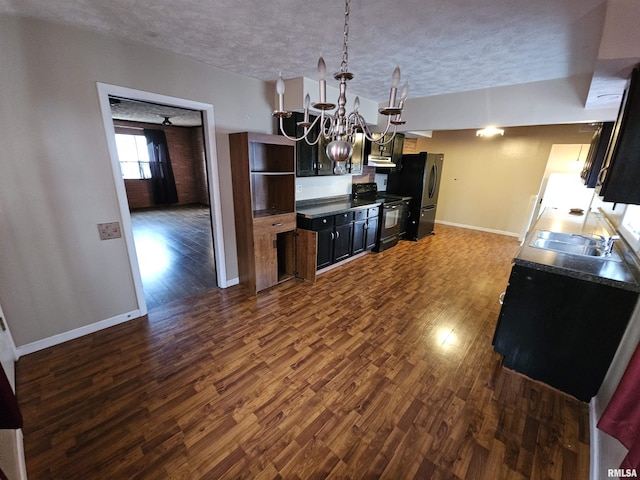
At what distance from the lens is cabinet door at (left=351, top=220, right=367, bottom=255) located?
4056 millimetres

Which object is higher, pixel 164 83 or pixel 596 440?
pixel 164 83

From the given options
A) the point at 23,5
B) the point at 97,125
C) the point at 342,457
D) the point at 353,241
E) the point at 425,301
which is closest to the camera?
the point at 342,457

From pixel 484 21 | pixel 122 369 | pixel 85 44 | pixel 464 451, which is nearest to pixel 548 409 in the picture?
pixel 464 451

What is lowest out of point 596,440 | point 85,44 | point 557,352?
point 596,440

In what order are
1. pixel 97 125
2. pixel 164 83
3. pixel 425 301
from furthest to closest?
pixel 425 301, pixel 164 83, pixel 97 125

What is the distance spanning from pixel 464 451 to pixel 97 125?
3.47 meters

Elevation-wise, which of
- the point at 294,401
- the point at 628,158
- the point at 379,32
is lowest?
the point at 294,401

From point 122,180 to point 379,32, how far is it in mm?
2497

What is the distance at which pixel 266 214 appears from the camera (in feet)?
10.2

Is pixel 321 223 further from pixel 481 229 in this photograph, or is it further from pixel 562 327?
pixel 481 229

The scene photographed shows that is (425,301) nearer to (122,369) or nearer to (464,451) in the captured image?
(464,451)

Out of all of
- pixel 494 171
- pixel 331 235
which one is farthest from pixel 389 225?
pixel 494 171

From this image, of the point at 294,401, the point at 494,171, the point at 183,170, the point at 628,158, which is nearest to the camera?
the point at 628,158

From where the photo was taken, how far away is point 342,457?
1.42 meters
